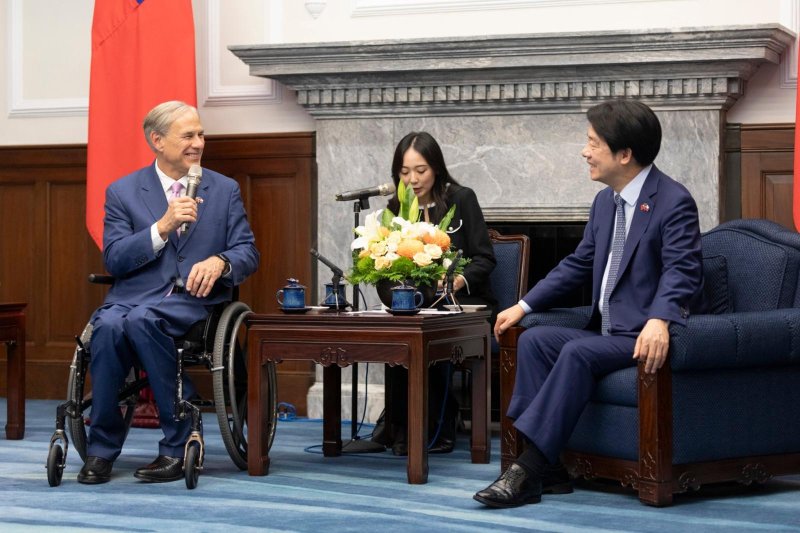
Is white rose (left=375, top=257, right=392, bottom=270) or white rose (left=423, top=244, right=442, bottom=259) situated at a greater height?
white rose (left=423, top=244, right=442, bottom=259)

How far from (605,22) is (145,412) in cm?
273

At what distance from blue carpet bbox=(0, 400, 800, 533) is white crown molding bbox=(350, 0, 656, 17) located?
2.25 meters

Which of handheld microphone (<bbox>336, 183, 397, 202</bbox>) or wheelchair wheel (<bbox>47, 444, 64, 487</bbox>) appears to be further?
handheld microphone (<bbox>336, 183, 397, 202</bbox>)

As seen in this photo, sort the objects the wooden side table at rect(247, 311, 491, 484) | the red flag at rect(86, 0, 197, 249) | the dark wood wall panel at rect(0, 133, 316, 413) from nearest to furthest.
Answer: the wooden side table at rect(247, 311, 491, 484) → the red flag at rect(86, 0, 197, 249) → the dark wood wall panel at rect(0, 133, 316, 413)

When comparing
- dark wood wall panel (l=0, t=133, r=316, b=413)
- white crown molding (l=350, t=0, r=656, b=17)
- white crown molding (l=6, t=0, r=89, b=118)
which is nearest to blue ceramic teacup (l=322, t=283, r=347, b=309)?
white crown molding (l=350, t=0, r=656, b=17)

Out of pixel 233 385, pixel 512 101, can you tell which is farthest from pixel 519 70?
pixel 233 385

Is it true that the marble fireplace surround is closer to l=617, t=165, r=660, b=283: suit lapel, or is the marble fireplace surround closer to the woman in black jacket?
the woman in black jacket

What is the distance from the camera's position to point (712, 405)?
3.63 m

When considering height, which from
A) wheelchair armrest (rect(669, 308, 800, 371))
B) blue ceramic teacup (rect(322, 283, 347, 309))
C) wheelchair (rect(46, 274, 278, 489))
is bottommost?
wheelchair (rect(46, 274, 278, 489))

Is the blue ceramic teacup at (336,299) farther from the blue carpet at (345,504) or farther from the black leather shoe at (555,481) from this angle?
the black leather shoe at (555,481)

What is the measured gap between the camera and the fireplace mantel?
5.22 m

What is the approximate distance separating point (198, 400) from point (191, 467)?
320mm

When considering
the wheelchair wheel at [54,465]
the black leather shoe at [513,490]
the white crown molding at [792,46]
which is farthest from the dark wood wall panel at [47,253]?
the black leather shoe at [513,490]

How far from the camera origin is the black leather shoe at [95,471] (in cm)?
401
